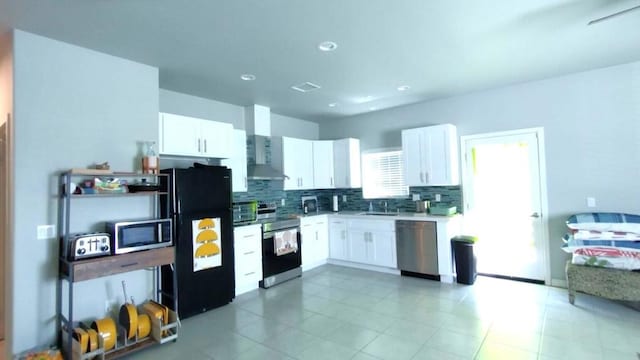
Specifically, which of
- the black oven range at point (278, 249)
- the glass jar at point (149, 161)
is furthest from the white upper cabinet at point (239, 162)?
the glass jar at point (149, 161)

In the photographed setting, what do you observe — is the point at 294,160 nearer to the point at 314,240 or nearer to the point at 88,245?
the point at 314,240

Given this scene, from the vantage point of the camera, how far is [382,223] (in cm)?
505

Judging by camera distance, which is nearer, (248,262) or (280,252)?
(248,262)

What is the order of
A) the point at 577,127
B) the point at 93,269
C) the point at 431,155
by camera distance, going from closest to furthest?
1. the point at 93,269
2. the point at 577,127
3. the point at 431,155

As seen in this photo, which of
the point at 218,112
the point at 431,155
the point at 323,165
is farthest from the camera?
the point at 323,165

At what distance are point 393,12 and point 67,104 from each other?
2.89 m

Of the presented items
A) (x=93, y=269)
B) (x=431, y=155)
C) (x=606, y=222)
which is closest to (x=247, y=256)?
(x=93, y=269)

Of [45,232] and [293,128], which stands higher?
[293,128]

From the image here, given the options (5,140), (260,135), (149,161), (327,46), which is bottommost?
(149,161)

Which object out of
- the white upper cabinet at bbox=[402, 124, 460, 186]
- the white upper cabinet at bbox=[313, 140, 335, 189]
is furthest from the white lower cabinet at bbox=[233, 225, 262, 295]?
the white upper cabinet at bbox=[402, 124, 460, 186]

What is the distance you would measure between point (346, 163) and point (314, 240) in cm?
156

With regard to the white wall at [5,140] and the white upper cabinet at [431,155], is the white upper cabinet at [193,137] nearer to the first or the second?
the white wall at [5,140]

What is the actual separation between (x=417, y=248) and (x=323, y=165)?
229 cm

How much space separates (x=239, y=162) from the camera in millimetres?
4652
